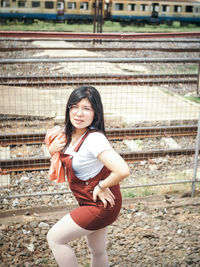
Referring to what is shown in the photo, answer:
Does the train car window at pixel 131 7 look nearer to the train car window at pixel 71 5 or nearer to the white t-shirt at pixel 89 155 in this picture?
the train car window at pixel 71 5

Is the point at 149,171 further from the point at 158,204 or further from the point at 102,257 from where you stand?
the point at 102,257

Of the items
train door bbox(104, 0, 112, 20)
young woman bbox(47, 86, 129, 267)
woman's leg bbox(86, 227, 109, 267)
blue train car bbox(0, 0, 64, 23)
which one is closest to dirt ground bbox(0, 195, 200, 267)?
woman's leg bbox(86, 227, 109, 267)

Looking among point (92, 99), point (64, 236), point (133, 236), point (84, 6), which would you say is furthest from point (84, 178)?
point (84, 6)

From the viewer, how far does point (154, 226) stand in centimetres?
440

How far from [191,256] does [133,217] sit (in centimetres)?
94

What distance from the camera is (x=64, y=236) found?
100 inches

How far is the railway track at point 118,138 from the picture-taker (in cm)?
591

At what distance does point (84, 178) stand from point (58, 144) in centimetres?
31

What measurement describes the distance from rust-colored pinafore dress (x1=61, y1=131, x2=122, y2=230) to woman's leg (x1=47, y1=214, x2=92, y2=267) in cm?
4

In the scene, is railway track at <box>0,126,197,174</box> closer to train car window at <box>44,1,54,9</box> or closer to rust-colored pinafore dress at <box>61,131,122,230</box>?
rust-colored pinafore dress at <box>61,131,122,230</box>

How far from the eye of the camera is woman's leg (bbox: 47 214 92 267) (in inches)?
Answer: 100

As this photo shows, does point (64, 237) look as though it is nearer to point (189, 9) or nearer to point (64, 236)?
point (64, 236)

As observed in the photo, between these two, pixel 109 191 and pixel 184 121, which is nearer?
pixel 109 191

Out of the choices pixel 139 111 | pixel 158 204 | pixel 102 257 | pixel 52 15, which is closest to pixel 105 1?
A: pixel 52 15
